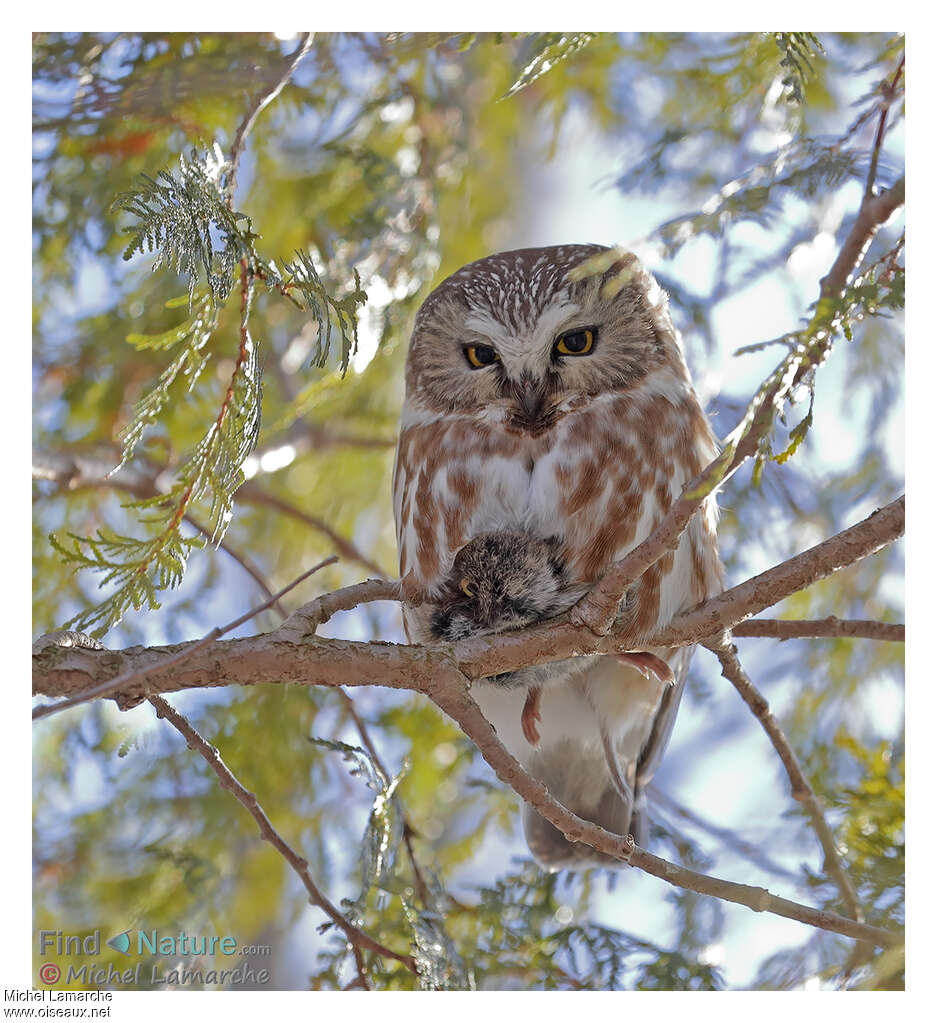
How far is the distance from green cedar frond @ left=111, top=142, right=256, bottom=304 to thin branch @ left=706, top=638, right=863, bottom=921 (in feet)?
3.04

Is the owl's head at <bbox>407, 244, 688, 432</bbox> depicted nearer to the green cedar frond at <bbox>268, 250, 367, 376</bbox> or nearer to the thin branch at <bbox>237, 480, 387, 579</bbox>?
the green cedar frond at <bbox>268, 250, 367, 376</bbox>

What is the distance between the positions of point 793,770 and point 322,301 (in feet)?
3.79

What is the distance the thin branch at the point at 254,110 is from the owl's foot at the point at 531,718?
944 mm

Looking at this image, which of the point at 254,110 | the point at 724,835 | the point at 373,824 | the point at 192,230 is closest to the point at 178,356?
the point at 192,230

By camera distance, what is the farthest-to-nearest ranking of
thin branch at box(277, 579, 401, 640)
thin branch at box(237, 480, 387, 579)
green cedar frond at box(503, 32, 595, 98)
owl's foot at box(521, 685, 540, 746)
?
thin branch at box(237, 480, 387, 579) < owl's foot at box(521, 685, 540, 746) < green cedar frond at box(503, 32, 595, 98) < thin branch at box(277, 579, 401, 640)

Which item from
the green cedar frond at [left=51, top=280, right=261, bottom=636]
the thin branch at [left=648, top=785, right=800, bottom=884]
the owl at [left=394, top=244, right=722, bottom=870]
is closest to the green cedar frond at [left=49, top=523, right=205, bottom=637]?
the green cedar frond at [left=51, top=280, right=261, bottom=636]

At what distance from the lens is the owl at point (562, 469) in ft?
5.49

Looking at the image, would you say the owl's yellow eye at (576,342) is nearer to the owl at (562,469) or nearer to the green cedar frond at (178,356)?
the owl at (562,469)

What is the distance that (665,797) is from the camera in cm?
235

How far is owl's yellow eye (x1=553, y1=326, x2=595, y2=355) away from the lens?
1.79 meters

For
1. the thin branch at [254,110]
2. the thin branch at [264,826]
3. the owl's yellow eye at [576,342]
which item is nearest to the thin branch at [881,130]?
the owl's yellow eye at [576,342]
